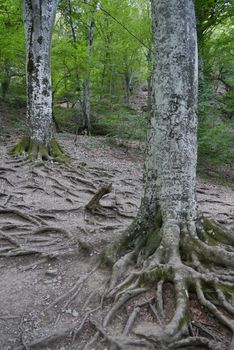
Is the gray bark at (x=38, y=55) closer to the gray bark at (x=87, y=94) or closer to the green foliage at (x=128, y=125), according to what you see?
the green foliage at (x=128, y=125)

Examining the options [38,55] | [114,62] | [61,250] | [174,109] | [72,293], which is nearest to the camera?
[72,293]

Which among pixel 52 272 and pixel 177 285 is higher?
pixel 177 285

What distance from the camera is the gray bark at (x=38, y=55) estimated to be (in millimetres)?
9289

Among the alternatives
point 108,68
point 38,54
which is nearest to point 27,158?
point 38,54

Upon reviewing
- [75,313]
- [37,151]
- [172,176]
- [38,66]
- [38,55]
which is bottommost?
[75,313]

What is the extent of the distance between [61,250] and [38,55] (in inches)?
263

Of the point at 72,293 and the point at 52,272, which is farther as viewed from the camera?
the point at 52,272

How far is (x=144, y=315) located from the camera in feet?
10.6

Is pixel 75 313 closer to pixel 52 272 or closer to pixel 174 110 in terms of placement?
pixel 52 272

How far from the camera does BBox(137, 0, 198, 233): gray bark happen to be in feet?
12.4

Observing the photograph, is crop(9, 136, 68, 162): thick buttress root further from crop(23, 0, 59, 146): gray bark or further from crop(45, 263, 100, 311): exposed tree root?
crop(45, 263, 100, 311): exposed tree root

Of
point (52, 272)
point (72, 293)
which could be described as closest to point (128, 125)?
point (52, 272)

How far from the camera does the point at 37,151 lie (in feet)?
31.6

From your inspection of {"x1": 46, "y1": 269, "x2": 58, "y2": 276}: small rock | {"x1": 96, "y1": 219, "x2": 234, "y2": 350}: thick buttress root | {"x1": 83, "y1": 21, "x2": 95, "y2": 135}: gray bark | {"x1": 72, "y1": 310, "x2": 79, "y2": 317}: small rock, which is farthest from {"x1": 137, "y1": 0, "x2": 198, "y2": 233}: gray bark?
{"x1": 83, "y1": 21, "x2": 95, "y2": 135}: gray bark
